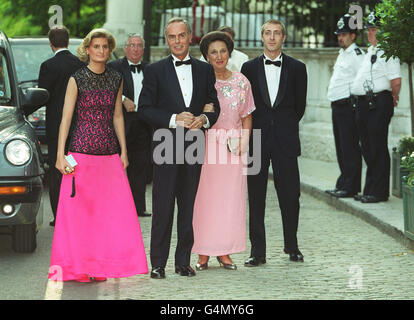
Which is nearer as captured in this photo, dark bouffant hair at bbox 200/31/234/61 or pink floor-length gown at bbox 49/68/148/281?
pink floor-length gown at bbox 49/68/148/281

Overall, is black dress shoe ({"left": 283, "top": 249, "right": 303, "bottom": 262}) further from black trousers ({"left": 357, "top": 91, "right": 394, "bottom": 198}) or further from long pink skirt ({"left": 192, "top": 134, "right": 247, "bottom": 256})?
black trousers ({"left": 357, "top": 91, "right": 394, "bottom": 198})

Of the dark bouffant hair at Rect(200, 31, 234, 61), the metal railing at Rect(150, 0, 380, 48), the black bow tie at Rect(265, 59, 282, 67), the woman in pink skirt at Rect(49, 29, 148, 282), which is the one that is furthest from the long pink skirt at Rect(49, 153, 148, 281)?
the metal railing at Rect(150, 0, 380, 48)

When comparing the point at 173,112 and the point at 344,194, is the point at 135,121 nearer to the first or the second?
the point at 344,194

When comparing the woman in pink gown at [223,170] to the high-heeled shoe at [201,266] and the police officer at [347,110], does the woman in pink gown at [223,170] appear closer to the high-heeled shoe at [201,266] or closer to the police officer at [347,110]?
the high-heeled shoe at [201,266]

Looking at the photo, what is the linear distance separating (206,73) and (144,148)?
368cm

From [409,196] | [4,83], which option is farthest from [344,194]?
[4,83]

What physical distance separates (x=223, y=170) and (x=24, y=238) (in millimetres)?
1852

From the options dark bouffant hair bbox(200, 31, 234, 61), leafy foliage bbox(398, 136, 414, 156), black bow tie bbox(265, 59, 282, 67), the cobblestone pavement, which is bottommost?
the cobblestone pavement

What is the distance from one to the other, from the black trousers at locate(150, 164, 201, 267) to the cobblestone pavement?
7.7 inches

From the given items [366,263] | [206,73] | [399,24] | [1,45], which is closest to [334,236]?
[366,263]

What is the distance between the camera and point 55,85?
33.6ft

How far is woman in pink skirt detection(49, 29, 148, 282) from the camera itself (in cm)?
782

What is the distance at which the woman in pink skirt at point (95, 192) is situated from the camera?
308 inches

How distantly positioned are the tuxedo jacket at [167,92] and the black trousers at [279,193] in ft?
2.87
